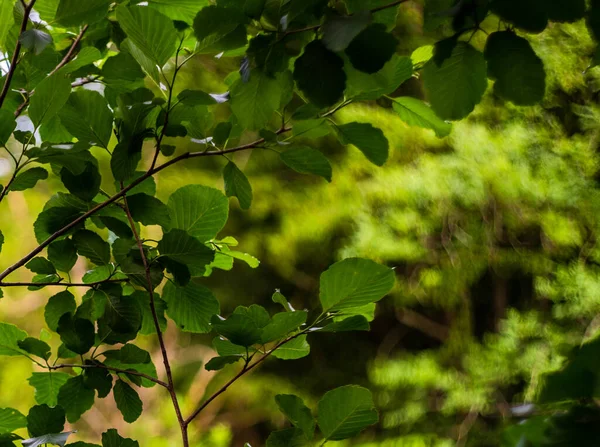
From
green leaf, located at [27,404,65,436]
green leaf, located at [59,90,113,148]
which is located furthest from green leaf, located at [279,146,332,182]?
green leaf, located at [27,404,65,436]

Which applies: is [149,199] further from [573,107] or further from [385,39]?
[573,107]

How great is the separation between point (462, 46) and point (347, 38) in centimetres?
7

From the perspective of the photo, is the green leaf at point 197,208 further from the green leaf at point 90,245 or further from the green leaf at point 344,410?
the green leaf at point 344,410

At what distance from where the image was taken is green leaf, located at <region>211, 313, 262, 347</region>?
1.27 feet

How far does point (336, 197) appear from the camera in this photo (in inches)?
103

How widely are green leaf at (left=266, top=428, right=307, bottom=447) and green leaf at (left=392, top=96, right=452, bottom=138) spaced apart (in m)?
0.22

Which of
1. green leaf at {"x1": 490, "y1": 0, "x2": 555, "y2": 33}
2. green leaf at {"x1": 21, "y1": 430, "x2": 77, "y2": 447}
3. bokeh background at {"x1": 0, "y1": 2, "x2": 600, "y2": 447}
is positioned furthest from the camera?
bokeh background at {"x1": 0, "y1": 2, "x2": 600, "y2": 447}

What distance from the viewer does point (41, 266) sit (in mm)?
467

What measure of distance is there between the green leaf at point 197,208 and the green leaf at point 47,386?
17cm

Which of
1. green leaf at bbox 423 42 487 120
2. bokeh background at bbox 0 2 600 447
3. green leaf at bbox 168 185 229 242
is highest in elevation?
green leaf at bbox 423 42 487 120

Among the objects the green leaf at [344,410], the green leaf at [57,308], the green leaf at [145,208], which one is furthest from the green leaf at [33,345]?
the green leaf at [344,410]

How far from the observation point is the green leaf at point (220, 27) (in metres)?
0.32

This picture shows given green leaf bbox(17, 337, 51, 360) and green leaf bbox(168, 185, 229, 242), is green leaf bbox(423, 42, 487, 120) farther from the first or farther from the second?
green leaf bbox(17, 337, 51, 360)

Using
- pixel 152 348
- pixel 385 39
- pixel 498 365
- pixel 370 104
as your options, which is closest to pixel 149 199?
pixel 385 39
